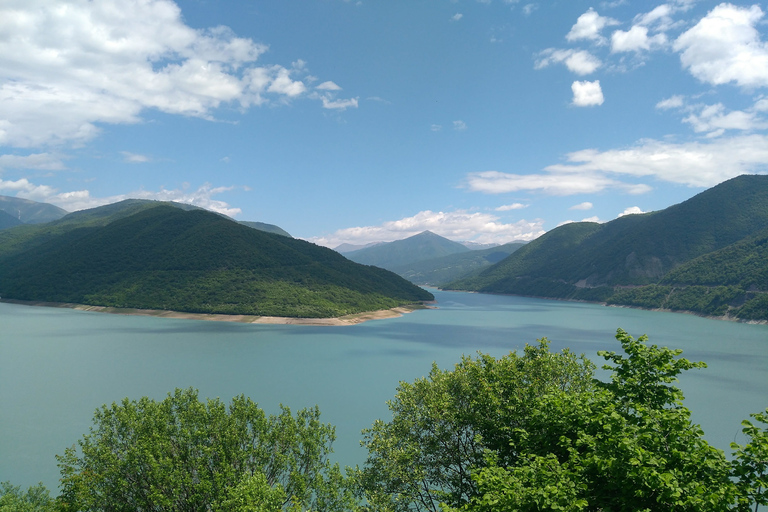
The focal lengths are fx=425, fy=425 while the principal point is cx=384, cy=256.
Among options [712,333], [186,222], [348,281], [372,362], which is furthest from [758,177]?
[186,222]

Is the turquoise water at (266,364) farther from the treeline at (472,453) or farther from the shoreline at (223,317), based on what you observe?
the treeline at (472,453)

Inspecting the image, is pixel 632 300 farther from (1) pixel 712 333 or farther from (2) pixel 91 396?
(2) pixel 91 396

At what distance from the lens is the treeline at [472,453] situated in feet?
23.4

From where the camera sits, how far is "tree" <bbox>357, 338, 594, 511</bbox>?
39.0ft

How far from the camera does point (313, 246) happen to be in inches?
5522

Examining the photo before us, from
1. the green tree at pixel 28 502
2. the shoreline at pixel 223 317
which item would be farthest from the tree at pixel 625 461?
the shoreline at pixel 223 317

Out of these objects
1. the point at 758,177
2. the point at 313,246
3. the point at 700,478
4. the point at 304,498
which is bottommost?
the point at 304,498

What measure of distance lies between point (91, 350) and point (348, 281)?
70251 millimetres

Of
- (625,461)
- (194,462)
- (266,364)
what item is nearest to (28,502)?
(194,462)

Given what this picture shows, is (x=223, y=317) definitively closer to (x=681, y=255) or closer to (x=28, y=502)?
(x=28, y=502)

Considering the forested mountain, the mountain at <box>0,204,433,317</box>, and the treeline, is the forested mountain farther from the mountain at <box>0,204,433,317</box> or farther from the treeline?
the treeline

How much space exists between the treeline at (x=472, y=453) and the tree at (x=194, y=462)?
0.05m

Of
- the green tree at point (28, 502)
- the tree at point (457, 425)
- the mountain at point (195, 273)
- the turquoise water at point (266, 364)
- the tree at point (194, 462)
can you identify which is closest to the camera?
the tree at point (194, 462)

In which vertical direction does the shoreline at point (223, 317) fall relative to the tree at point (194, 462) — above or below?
below
